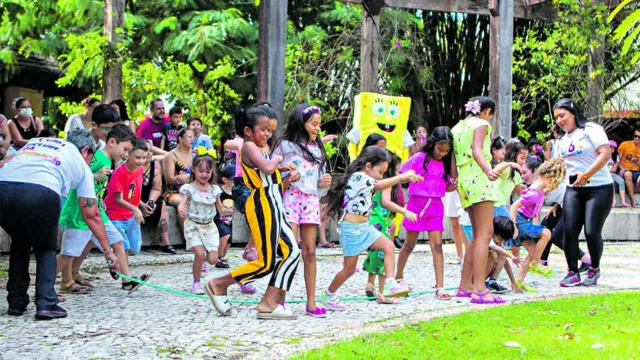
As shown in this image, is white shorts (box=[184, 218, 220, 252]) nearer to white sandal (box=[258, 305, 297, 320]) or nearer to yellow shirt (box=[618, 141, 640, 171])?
white sandal (box=[258, 305, 297, 320])

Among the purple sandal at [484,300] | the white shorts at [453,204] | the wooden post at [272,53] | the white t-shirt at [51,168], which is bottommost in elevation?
the purple sandal at [484,300]

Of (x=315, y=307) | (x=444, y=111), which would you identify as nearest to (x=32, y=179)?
(x=315, y=307)

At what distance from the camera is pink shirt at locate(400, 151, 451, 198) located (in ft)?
27.9

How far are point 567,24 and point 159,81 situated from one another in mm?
7414

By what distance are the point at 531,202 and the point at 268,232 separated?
11.7 feet

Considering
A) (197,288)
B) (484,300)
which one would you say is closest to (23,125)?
(197,288)

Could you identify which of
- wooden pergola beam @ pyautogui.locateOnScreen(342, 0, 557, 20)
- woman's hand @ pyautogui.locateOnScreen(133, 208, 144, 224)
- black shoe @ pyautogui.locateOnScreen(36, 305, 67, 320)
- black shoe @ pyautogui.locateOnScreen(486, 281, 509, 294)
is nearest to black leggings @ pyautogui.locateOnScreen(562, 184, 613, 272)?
black shoe @ pyautogui.locateOnScreen(486, 281, 509, 294)

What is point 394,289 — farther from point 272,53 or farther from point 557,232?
point 272,53

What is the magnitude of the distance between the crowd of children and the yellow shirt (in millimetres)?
8251

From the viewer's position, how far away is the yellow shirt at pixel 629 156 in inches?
699

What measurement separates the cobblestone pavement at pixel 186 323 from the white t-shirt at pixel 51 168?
100 centimetres

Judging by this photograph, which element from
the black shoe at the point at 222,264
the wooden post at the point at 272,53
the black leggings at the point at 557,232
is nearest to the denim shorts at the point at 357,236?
the black shoe at the point at 222,264

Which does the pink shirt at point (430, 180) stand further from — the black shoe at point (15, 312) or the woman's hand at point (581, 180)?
the black shoe at point (15, 312)

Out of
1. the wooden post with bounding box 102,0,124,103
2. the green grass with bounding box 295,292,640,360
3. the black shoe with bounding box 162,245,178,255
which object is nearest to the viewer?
the green grass with bounding box 295,292,640,360
